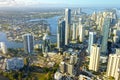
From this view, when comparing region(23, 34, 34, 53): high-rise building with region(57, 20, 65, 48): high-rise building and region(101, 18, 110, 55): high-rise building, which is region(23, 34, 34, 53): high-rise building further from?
region(101, 18, 110, 55): high-rise building

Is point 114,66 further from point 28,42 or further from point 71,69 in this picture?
point 28,42

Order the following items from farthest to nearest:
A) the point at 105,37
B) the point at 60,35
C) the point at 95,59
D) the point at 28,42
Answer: the point at 60,35 → the point at 105,37 → the point at 28,42 → the point at 95,59

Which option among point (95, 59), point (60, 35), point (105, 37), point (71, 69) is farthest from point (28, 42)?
point (105, 37)

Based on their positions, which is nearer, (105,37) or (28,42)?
(28,42)

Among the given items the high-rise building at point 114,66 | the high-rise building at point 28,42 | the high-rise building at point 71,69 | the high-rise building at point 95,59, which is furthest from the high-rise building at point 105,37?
the high-rise building at point 28,42

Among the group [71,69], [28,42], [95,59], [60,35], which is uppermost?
[60,35]

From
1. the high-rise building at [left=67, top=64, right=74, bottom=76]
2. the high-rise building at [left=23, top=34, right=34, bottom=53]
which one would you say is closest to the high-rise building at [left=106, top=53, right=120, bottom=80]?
the high-rise building at [left=67, top=64, right=74, bottom=76]

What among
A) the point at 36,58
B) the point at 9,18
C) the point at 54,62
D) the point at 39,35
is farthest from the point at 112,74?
the point at 9,18

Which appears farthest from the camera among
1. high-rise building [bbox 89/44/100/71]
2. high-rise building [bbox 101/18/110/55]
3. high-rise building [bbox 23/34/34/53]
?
high-rise building [bbox 101/18/110/55]

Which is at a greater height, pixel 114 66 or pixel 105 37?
pixel 105 37

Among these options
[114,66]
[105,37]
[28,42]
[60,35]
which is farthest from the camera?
[60,35]

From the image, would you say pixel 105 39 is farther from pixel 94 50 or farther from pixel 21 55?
pixel 21 55
